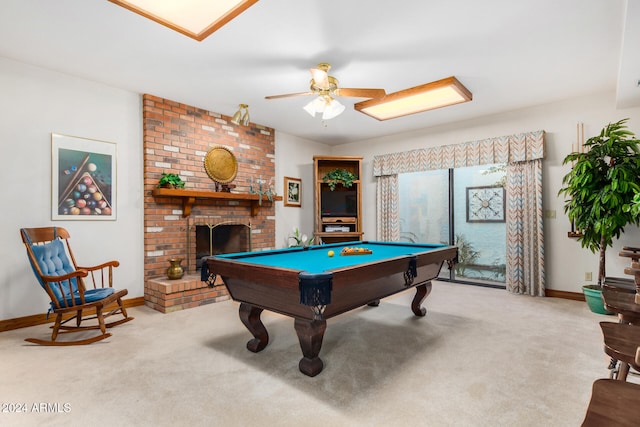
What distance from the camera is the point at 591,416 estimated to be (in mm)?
861

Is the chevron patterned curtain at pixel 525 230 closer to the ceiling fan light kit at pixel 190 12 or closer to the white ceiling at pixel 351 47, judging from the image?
the white ceiling at pixel 351 47

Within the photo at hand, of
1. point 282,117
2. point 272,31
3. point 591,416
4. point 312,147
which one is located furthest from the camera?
point 312,147

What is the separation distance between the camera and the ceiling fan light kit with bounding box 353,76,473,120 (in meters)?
3.69

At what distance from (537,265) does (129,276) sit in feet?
17.6

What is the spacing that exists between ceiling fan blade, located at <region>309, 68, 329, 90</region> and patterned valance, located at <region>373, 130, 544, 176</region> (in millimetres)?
2902

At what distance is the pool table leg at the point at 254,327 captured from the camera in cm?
263

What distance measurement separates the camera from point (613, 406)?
0.89 m

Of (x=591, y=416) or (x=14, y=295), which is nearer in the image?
(x=591, y=416)

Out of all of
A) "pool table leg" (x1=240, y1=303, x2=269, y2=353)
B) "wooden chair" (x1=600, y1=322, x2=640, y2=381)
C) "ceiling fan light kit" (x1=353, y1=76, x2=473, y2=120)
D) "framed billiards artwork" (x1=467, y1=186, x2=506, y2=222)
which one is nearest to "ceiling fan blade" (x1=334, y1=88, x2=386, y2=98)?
"ceiling fan light kit" (x1=353, y1=76, x2=473, y2=120)

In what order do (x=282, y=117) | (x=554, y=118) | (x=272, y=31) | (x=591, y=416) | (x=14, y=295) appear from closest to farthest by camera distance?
(x=591, y=416) < (x=272, y=31) < (x=14, y=295) < (x=554, y=118) < (x=282, y=117)

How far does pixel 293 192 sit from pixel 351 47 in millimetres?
3442

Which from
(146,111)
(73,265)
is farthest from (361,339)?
(146,111)

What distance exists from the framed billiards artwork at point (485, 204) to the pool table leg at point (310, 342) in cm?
422

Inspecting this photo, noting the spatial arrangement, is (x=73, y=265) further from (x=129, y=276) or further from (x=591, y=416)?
(x=591, y=416)
